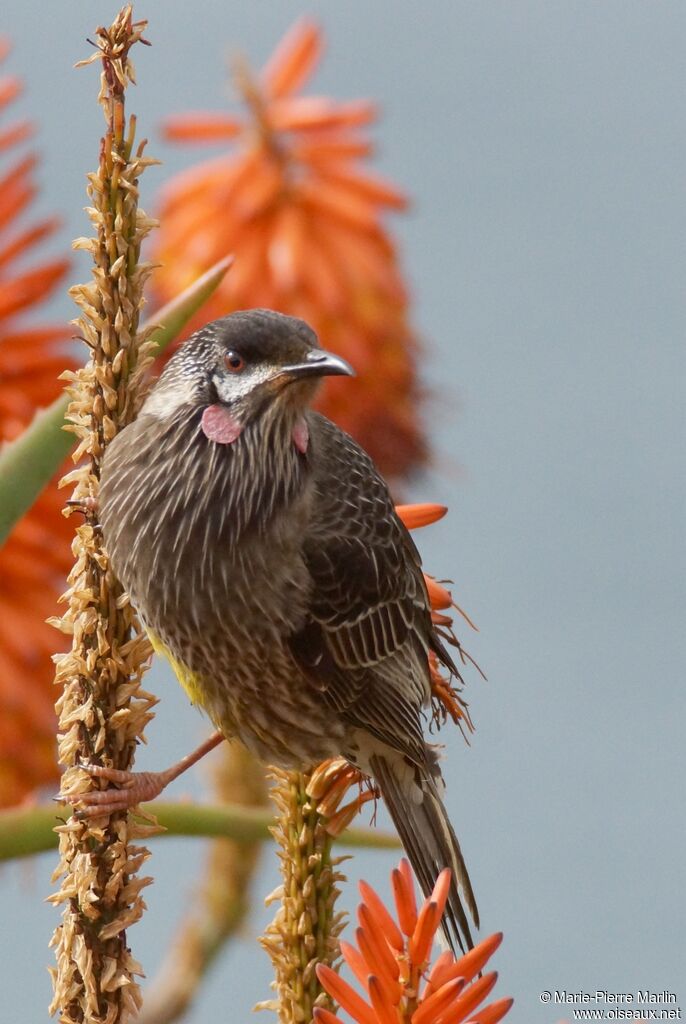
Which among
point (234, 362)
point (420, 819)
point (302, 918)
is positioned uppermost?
point (234, 362)

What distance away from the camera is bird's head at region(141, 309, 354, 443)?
165 centimetres

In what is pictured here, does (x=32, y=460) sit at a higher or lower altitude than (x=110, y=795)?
higher

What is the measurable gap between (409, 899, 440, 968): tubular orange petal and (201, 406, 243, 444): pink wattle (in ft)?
2.79

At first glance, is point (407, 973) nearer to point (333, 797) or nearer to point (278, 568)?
point (333, 797)

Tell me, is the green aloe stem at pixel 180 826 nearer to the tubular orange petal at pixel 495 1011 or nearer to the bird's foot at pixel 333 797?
the bird's foot at pixel 333 797

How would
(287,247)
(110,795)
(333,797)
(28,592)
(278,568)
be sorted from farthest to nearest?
(287,247)
(28,592)
(278,568)
(333,797)
(110,795)

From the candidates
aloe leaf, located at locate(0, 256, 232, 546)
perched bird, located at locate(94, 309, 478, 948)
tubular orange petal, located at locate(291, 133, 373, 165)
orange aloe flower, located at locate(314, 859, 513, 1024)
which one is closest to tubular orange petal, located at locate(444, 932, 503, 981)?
orange aloe flower, located at locate(314, 859, 513, 1024)

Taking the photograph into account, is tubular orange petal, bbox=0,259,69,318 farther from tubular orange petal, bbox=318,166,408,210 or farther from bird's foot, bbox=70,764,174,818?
bird's foot, bbox=70,764,174,818

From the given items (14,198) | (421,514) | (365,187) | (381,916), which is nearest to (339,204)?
(365,187)

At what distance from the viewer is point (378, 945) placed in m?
0.99

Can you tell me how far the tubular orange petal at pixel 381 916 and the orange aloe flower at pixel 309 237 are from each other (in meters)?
1.70

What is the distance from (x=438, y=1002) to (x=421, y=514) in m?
0.57

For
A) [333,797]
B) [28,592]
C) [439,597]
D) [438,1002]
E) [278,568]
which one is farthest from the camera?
[28,592]

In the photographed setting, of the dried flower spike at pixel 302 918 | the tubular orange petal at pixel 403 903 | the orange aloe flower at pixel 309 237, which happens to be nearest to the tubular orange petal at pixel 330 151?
the orange aloe flower at pixel 309 237
